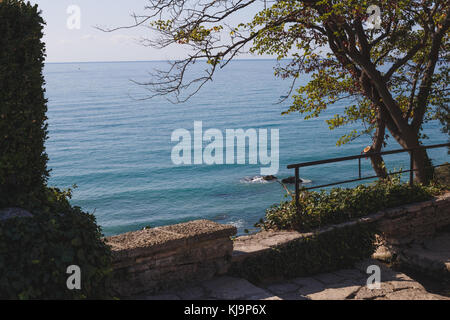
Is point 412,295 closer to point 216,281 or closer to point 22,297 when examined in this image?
point 216,281

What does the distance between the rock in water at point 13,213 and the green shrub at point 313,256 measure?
2.45 metres

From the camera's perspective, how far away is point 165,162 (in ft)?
136

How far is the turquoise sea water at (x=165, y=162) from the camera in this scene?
2689cm

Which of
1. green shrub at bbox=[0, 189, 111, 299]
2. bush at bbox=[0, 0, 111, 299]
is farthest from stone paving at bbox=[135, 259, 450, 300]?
bush at bbox=[0, 0, 111, 299]

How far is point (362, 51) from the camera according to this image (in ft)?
30.5

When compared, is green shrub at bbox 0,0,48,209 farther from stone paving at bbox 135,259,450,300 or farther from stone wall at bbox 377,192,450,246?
stone wall at bbox 377,192,450,246

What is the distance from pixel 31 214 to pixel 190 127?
55.9m

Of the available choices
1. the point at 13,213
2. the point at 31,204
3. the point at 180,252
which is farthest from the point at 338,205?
the point at 13,213

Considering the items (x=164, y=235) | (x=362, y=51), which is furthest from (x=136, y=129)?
(x=164, y=235)

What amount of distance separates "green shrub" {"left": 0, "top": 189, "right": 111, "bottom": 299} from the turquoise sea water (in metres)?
3.11

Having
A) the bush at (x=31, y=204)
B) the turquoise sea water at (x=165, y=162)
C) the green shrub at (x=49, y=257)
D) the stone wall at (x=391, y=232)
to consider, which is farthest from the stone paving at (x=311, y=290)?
the turquoise sea water at (x=165, y=162)

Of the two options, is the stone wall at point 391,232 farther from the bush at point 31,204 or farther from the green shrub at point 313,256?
the bush at point 31,204

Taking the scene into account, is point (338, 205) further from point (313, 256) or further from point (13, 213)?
point (13, 213)

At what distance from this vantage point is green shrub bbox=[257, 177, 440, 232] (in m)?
6.39
